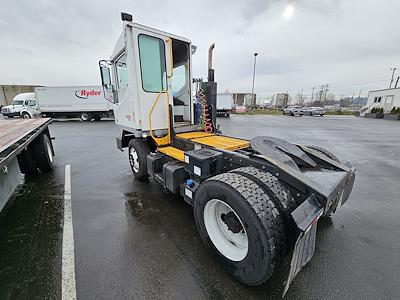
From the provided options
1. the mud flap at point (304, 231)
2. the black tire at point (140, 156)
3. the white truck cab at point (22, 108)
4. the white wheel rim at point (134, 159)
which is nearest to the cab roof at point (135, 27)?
the black tire at point (140, 156)

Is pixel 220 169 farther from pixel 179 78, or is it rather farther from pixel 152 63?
pixel 179 78

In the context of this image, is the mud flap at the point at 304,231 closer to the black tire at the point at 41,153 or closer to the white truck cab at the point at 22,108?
the black tire at the point at 41,153

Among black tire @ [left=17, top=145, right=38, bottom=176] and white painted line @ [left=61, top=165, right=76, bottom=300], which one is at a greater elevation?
black tire @ [left=17, top=145, right=38, bottom=176]

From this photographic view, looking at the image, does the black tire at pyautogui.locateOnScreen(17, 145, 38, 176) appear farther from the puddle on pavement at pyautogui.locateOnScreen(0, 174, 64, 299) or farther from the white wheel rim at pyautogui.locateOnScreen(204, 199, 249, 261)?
the white wheel rim at pyautogui.locateOnScreen(204, 199, 249, 261)

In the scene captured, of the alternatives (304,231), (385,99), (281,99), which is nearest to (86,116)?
(304,231)

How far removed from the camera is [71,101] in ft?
67.6

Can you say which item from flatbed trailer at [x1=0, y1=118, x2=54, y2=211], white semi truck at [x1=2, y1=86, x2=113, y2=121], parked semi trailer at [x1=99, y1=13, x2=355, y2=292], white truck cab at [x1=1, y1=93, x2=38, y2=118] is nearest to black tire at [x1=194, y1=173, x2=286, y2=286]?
parked semi trailer at [x1=99, y1=13, x2=355, y2=292]

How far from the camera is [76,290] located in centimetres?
205

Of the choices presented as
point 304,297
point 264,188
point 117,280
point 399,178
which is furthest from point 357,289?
point 399,178

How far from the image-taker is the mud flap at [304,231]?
1.67 meters

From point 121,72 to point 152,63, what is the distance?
3.59ft

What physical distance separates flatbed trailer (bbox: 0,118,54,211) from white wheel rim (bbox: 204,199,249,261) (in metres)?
2.63

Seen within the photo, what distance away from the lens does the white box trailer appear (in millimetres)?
20328

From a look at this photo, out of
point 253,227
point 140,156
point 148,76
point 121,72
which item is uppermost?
point 121,72
